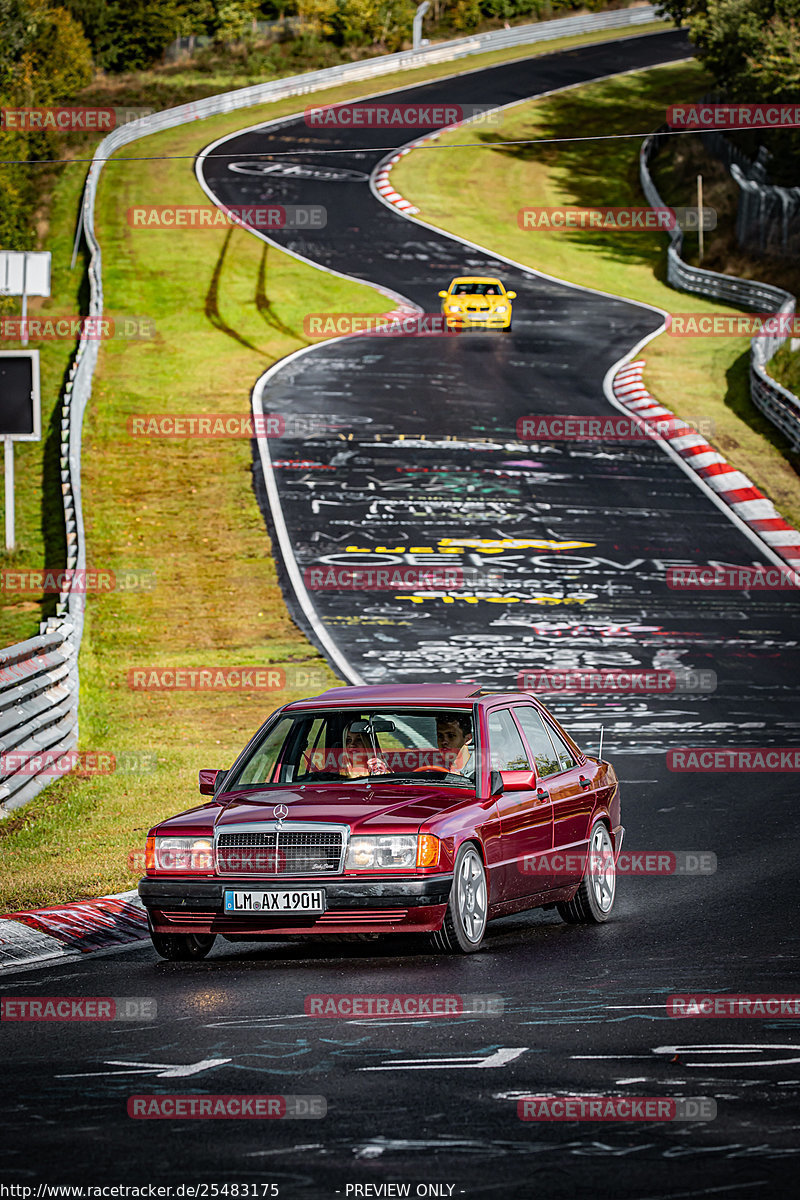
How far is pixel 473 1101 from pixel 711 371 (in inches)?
1359

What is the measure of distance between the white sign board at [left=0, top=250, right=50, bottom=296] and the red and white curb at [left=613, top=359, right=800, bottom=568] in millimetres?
11960

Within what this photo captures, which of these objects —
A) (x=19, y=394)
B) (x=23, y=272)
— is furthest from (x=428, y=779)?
(x=23, y=272)

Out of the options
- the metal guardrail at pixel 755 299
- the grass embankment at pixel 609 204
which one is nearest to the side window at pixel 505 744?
the grass embankment at pixel 609 204

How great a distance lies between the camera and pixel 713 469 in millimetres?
30875

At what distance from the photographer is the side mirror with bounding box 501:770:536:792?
31.7ft

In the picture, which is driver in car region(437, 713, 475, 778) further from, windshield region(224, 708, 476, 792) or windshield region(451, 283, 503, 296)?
windshield region(451, 283, 503, 296)

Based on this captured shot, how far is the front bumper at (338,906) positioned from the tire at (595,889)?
6.01 feet

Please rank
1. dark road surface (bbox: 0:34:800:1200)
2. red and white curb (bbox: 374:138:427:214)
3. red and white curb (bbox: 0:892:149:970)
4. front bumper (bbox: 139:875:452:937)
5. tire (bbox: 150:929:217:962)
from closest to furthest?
dark road surface (bbox: 0:34:800:1200) < front bumper (bbox: 139:875:452:937) < tire (bbox: 150:929:217:962) < red and white curb (bbox: 0:892:149:970) < red and white curb (bbox: 374:138:427:214)

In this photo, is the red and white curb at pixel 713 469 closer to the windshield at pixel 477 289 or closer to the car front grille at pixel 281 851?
the windshield at pixel 477 289

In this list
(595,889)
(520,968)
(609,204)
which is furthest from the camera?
(609,204)

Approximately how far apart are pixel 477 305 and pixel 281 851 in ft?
113

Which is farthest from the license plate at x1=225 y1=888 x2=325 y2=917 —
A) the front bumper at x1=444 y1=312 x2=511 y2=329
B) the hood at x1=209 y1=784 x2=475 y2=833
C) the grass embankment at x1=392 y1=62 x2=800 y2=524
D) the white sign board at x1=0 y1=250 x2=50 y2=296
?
the front bumper at x1=444 y1=312 x2=511 y2=329

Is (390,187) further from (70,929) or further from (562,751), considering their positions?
(70,929)

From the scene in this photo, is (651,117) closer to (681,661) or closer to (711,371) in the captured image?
(711,371)
